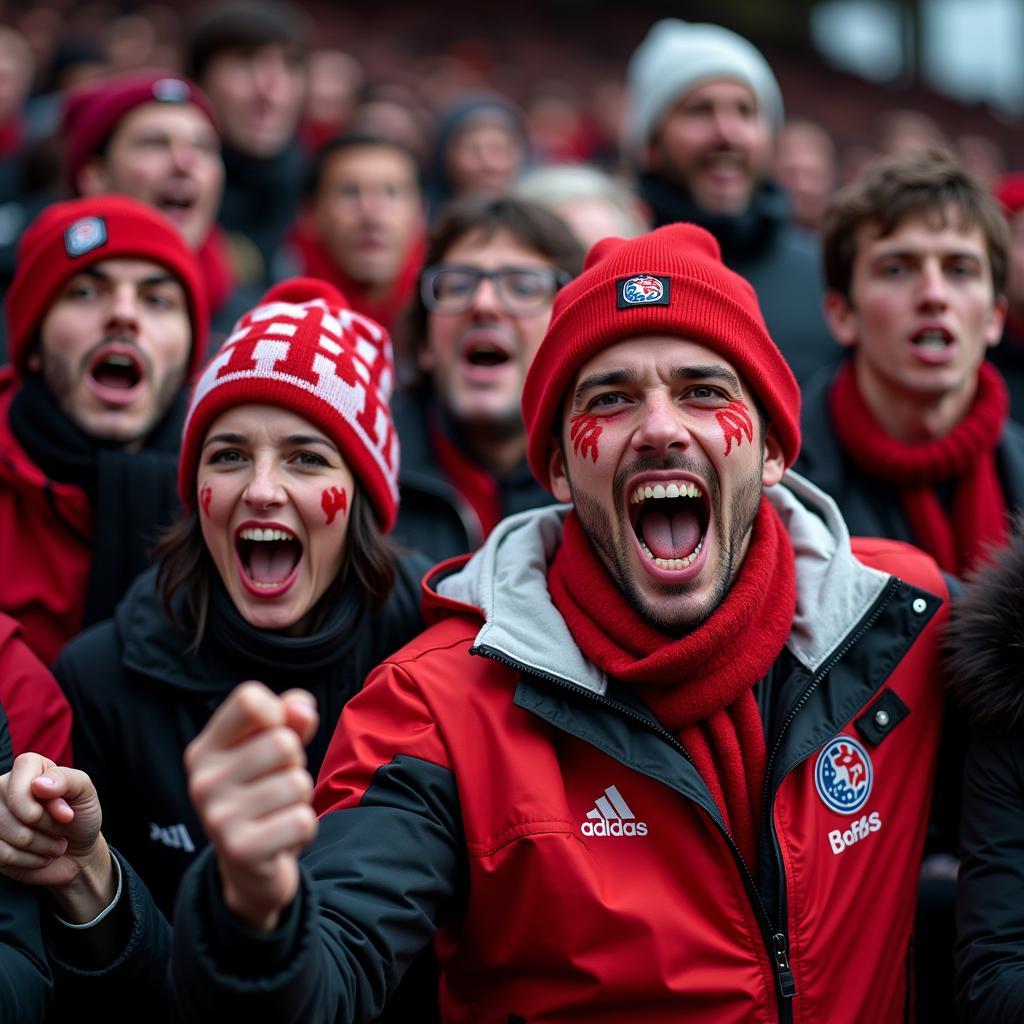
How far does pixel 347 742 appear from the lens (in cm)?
263

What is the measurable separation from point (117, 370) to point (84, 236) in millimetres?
393

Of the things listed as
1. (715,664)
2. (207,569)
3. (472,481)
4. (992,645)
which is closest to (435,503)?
(472,481)

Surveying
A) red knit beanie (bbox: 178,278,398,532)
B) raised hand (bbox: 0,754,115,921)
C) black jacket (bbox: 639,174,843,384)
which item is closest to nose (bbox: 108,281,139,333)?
A: red knit beanie (bbox: 178,278,398,532)

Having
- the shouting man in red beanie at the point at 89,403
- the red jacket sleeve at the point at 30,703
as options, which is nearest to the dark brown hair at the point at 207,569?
the red jacket sleeve at the point at 30,703

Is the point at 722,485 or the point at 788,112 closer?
the point at 722,485

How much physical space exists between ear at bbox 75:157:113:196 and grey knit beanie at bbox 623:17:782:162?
219cm

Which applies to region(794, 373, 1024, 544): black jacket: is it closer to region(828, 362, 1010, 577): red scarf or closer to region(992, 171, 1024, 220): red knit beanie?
region(828, 362, 1010, 577): red scarf

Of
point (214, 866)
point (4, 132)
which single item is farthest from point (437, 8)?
point (214, 866)

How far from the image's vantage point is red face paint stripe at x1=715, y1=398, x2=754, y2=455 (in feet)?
9.10

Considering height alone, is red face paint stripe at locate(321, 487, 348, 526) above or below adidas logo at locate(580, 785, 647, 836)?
above

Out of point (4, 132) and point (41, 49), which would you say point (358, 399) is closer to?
point (4, 132)

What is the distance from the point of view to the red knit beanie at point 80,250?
3939 millimetres

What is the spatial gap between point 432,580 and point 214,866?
119 centimetres

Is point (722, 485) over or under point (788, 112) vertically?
under
